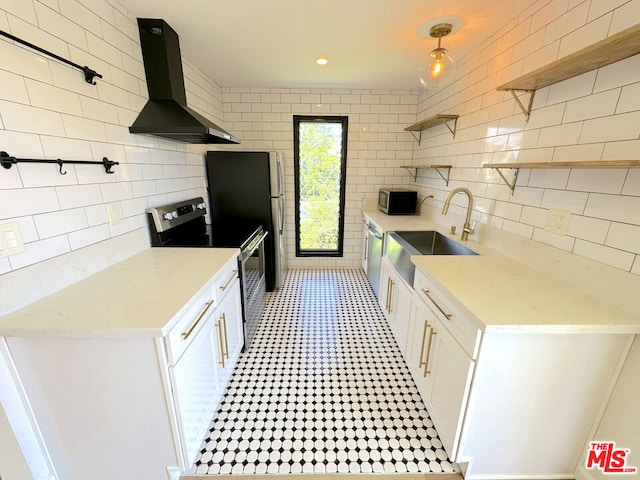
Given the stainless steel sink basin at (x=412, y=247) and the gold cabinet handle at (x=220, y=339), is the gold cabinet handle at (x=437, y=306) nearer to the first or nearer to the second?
the stainless steel sink basin at (x=412, y=247)

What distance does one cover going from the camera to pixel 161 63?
182cm

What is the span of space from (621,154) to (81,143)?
2.55 m

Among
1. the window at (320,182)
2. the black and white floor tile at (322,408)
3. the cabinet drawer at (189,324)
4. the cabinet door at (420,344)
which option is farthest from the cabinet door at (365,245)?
the cabinet drawer at (189,324)

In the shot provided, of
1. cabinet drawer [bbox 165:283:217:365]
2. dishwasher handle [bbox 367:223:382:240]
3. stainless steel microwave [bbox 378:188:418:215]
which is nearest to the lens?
cabinet drawer [bbox 165:283:217:365]

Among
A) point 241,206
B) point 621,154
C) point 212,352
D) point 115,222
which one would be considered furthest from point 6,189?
point 621,154

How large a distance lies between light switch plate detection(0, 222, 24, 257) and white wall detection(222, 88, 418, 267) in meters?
2.63

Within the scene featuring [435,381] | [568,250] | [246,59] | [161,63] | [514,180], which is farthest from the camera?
[246,59]

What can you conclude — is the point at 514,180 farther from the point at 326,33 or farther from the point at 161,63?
the point at 161,63

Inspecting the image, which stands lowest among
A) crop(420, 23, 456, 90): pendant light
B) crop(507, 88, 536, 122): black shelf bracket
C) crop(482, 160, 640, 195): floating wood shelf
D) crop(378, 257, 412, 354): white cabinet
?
crop(378, 257, 412, 354): white cabinet

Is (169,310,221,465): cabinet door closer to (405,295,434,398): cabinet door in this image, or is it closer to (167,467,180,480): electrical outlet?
(167,467,180,480): electrical outlet

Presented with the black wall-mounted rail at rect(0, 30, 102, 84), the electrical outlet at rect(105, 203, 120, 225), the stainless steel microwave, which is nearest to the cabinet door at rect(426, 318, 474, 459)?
the stainless steel microwave

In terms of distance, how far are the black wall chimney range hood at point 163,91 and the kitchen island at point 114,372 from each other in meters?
0.99

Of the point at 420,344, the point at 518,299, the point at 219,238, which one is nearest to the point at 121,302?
the point at 219,238

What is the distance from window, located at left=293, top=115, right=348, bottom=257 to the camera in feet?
11.3
